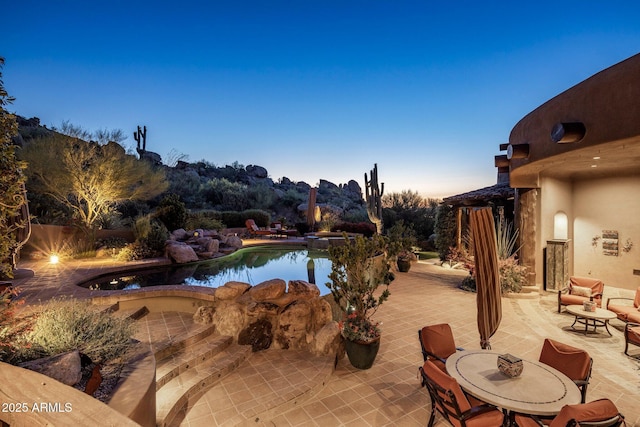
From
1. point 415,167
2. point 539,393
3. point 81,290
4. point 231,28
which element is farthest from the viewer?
point 415,167

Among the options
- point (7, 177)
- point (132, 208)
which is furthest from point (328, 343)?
point (132, 208)

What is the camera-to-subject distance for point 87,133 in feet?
46.0

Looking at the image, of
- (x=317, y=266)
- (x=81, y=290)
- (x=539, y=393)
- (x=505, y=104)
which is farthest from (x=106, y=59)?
(x=505, y=104)

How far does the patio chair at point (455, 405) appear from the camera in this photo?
104 inches

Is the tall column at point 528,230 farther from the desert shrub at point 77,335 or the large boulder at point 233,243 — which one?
the large boulder at point 233,243

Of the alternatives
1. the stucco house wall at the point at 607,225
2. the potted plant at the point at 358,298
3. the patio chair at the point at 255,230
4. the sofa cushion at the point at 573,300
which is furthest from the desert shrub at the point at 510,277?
the patio chair at the point at 255,230

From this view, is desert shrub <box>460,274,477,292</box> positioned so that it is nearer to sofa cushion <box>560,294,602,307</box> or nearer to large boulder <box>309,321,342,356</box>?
sofa cushion <box>560,294,602,307</box>

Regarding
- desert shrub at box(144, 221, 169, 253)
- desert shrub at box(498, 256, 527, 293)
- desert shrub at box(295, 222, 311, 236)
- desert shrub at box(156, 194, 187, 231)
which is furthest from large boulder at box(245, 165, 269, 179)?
desert shrub at box(498, 256, 527, 293)

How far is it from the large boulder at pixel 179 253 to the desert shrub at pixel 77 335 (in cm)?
797

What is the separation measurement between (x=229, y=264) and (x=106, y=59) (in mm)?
11980

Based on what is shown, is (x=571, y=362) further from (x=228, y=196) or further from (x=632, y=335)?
(x=228, y=196)

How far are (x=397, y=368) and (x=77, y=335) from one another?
158 inches

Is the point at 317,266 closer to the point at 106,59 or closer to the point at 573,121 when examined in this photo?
the point at 573,121

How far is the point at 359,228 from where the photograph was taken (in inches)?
755
